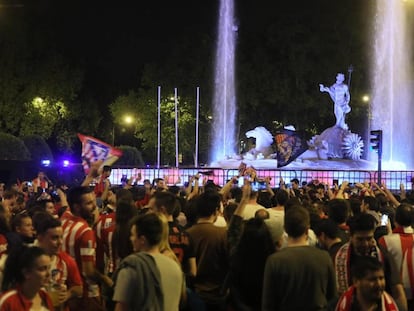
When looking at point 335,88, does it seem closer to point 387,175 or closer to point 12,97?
point 387,175

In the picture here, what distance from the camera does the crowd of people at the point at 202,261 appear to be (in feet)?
13.8

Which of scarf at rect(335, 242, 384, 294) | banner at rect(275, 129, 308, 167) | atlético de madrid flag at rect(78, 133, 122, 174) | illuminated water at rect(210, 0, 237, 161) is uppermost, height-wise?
illuminated water at rect(210, 0, 237, 161)

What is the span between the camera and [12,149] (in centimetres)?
3494

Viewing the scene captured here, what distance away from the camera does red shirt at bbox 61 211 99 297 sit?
5637 millimetres

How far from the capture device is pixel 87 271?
5.53m

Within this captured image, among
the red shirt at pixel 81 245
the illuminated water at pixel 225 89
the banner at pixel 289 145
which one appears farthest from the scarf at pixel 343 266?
the illuminated water at pixel 225 89

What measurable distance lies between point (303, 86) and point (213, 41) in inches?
343

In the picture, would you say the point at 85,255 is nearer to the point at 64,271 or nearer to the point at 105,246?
the point at 64,271

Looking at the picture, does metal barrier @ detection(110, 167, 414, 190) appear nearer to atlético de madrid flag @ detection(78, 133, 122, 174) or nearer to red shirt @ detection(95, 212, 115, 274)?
atlético de madrid flag @ detection(78, 133, 122, 174)

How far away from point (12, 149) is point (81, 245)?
3086cm

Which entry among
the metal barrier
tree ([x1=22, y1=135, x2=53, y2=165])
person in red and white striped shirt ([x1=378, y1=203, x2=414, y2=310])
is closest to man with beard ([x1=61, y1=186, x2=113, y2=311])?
person in red and white striped shirt ([x1=378, y1=203, x2=414, y2=310])

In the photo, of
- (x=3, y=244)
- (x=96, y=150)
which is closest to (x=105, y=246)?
(x=3, y=244)

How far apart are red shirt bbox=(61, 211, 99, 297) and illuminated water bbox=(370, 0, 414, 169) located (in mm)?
38831

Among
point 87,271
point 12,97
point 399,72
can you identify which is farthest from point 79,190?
point 12,97
